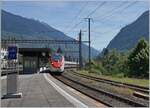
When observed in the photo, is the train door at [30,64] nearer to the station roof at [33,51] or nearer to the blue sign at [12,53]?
the station roof at [33,51]

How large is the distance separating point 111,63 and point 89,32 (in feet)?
121

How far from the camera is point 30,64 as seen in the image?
3314 inches

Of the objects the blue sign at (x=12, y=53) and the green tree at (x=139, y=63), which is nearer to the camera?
the blue sign at (x=12, y=53)

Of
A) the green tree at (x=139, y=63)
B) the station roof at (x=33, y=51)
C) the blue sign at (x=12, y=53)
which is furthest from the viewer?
the station roof at (x=33, y=51)

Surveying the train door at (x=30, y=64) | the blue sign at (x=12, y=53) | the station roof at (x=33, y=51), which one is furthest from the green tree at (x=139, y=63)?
the blue sign at (x=12, y=53)

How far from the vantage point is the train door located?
83894 millimetres

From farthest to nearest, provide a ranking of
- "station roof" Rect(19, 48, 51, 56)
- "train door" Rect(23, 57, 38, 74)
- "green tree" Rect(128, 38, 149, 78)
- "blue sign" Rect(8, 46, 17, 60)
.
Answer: "station roof" Rect(19, 48, 51, 56)
"train door" Rect(23, 57, 38, 74)
"green tree" Rect(128, 38, 149, 78)
"blue sign" Rect(8, 46, 17, 60)

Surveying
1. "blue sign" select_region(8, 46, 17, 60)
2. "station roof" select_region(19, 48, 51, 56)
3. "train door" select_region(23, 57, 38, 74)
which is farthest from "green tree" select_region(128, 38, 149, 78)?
"blue sign" select_region(8, 46, 17, 60)

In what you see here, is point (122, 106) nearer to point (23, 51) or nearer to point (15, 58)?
point (15, 58)

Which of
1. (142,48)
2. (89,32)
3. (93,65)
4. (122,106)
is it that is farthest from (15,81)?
(93,65)

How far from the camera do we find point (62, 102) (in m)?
20.8

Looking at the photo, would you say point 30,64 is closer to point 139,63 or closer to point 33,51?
point 33,51

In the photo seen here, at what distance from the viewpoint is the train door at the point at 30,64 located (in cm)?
8389

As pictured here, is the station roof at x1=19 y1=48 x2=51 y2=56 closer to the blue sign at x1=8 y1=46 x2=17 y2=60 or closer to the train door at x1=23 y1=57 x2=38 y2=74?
the train door at x1=23 y1=57 x2=38 y2=74
